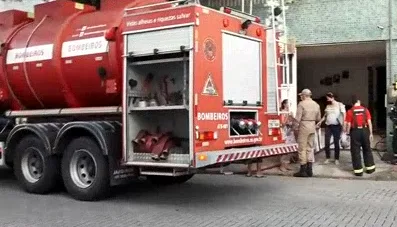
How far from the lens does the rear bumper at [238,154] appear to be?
756 cm

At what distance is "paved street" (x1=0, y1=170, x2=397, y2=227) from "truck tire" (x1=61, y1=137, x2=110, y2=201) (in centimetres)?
19

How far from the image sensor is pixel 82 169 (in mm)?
9148

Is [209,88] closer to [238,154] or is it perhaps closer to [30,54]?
[238,154]

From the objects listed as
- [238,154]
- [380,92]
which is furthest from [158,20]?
[380,92]

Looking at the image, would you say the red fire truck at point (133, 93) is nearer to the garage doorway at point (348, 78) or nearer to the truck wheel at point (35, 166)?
the truck wheel at point (35, 166)

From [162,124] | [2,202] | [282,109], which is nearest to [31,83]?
[2,202]

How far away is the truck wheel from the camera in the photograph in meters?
9.50

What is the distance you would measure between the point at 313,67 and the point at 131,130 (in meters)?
13.3

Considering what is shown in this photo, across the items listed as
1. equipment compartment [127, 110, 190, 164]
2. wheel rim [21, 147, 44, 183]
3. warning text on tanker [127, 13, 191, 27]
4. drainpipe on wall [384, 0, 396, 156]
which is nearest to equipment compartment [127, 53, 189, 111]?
equipment compartment [127, 110, 190, 164]

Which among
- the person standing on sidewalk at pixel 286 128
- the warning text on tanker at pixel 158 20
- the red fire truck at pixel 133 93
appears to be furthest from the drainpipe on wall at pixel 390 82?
the warning text on tanker at pixel 158 20

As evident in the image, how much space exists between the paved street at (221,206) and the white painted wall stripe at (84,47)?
2430mm

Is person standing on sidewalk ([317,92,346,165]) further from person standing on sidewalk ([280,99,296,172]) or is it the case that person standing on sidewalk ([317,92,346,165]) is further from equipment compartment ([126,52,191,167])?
equipment compartment ([126,52,191,167])

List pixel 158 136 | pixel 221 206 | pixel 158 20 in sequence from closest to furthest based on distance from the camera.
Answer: pixel 158 20 < pixel 158 136 < pixel 221 206

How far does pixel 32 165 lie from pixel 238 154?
4028mm
